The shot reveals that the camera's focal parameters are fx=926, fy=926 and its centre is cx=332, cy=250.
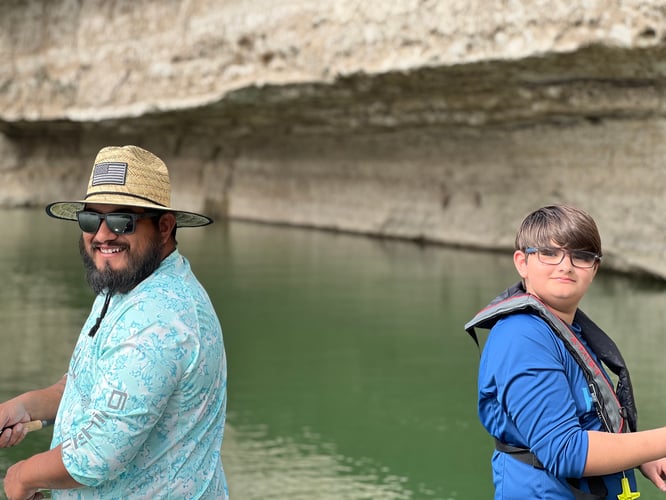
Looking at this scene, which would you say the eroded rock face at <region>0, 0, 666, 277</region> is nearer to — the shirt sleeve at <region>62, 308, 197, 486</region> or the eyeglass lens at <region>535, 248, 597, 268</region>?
the eyeglass lens at <region>535, 248, 597, 268</region>

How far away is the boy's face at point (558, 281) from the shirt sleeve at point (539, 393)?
9 cm

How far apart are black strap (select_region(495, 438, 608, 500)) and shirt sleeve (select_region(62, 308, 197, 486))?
25.9 inches

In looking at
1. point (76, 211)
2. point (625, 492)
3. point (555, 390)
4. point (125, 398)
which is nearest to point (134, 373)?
point (125, 398)

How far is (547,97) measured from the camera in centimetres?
965

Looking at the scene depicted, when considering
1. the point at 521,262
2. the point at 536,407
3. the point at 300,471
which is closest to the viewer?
the point at 536,407

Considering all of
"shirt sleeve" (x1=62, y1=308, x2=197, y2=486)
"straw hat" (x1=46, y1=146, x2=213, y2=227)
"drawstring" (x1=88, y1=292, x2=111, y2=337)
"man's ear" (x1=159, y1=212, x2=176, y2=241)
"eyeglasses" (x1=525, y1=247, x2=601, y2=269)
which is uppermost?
"straw hat" (x1=46, y1=146, x2=213, y2=227)

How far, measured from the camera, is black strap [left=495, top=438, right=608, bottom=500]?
1.72m

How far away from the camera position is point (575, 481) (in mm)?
Result: 1717

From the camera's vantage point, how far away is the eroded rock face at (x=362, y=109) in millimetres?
9016

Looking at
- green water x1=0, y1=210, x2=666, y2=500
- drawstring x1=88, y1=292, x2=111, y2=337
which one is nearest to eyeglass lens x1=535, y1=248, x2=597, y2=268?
drawstring x1=88, y1=292, x2=111, y2=337

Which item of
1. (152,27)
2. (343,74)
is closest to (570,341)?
(343,74)

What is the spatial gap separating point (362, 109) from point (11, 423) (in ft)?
32.5

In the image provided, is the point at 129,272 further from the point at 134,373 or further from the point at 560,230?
the point at 560,230

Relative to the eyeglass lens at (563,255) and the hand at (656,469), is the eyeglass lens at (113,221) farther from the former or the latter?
the hand at (656,469)
